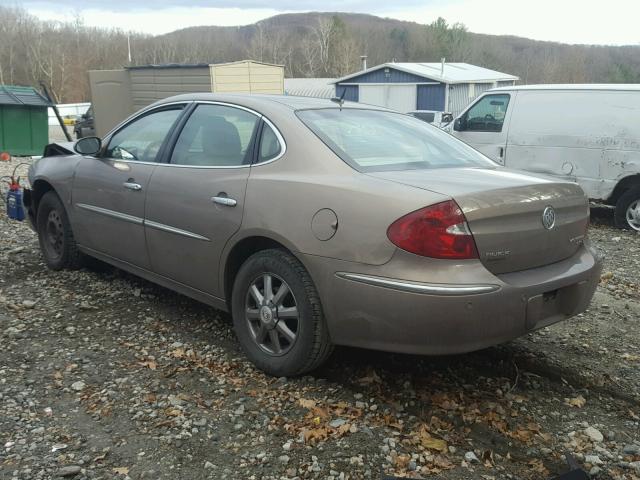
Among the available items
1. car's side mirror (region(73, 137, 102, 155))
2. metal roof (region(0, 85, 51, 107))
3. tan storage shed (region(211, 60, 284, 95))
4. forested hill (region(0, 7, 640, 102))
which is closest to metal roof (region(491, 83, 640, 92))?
car's side mirror (region(73, 137, 102, 155))

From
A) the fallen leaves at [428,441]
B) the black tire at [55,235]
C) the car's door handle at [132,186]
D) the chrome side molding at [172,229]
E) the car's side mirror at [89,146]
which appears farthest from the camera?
the black tire at [55,235]

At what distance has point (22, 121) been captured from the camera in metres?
16.4

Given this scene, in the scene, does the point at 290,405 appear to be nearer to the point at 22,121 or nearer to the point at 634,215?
the point at 634,215

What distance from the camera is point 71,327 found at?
4414 millimetres

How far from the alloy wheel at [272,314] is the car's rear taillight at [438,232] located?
79cm

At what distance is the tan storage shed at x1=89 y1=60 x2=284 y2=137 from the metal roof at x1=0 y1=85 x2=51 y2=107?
5.85 meters

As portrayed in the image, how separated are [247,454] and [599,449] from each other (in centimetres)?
163

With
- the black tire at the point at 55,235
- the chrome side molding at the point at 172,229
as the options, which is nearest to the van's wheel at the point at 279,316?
the chrome side molding at the point at 172,229

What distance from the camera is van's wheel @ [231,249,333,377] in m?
3.32

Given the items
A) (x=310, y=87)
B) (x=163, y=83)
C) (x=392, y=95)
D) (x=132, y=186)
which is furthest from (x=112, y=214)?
(x=310, y=87)

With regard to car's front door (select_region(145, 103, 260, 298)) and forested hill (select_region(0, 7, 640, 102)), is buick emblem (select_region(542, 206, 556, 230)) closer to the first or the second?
car's front door (select_region(145, 103, 260, 298))

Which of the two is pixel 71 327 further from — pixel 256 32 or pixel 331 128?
pixel 256 32

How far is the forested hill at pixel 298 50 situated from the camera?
76.4m

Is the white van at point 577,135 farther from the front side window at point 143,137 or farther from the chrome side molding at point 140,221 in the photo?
the chrome side molding at point 140,221
